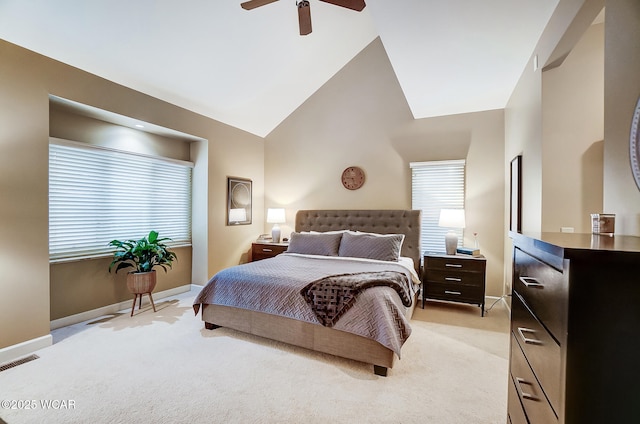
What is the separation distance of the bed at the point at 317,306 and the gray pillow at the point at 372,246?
0.01 metres

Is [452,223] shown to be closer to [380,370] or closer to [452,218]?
[452,218]

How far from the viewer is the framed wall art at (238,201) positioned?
477 cm

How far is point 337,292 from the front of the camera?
2.46m

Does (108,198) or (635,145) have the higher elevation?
(635,145)

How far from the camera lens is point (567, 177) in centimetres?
233

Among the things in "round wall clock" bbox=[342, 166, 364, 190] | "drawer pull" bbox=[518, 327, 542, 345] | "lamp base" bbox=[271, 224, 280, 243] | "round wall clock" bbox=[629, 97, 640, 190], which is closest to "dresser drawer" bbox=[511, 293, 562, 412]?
"drawer pull" bbox=[518, 327, 542, 345]

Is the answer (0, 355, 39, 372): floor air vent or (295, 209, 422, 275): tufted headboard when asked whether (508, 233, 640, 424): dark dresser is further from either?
(0, 355, 39, 372): floor air vent

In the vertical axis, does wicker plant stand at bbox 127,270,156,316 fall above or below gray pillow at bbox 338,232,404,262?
below

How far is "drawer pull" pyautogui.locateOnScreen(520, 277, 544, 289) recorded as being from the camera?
95 cm

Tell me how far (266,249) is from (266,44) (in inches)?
124

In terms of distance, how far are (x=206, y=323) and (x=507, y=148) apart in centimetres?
439

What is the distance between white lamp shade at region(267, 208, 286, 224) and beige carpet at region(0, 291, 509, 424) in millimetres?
2320

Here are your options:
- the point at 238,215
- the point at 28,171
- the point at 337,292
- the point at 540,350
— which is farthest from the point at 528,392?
the point at 238,215

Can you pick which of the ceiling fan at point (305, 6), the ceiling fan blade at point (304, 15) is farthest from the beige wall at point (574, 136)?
the ceiling fan blade at point (304, 15)
